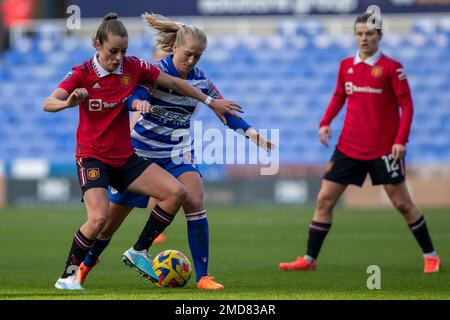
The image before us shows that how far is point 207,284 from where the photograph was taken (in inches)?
297

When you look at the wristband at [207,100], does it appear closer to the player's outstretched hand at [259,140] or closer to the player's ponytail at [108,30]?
the player's outstretched hand at [259,140]

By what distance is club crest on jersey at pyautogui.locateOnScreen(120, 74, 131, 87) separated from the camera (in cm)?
742

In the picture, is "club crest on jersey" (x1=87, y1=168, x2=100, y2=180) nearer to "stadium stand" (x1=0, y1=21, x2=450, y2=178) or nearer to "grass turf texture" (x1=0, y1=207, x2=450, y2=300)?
"grass turf texture" (x1=0, y1=207, x2=450, y2=300)

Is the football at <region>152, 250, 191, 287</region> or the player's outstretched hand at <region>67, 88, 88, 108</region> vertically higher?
the player's outstretched hand at <region>67, 88, 88, 108</region>

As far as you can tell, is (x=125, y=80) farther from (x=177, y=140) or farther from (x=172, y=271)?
(x=172, y=271)

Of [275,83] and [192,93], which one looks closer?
[192,93]

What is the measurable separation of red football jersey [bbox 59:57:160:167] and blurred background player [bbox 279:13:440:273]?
2.47m

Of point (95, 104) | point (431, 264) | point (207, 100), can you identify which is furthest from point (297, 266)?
point (95, 104)

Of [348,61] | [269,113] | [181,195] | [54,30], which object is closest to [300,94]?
[269,113]

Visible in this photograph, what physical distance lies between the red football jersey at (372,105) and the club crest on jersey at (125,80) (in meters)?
2.55

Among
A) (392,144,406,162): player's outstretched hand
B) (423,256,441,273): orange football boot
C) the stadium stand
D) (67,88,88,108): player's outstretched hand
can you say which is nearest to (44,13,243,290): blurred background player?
(67,88,88,108): player's outstretched hand

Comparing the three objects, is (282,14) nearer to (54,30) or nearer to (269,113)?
(269,113)

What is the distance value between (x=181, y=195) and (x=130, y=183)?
1.23 feet

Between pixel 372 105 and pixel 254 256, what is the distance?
2.36 m
